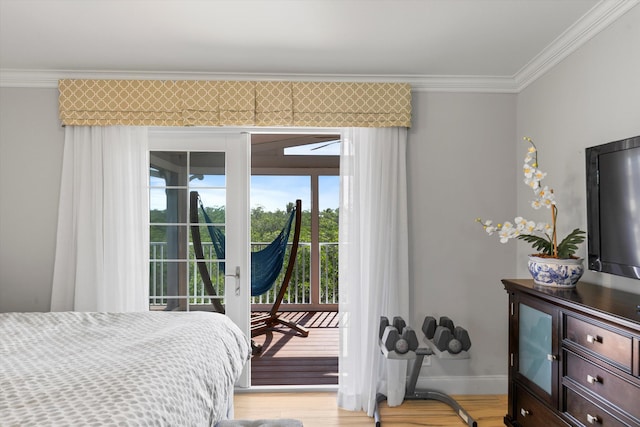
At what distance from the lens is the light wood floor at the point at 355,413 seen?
2.59m

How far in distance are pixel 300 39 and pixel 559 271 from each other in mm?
1961

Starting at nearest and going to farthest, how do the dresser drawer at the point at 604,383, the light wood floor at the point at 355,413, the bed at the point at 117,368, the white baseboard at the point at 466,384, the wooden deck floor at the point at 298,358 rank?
the bed at the point at 117,368 < the dresser drawer at the point at 604,383 < the light wood floor at the point at 355,413 < the white baseboard at the point at 466,384 < the wooden deck floor at the point at 298,358

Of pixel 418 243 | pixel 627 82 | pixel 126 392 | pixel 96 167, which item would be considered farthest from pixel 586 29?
pixel 96 167

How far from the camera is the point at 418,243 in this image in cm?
296

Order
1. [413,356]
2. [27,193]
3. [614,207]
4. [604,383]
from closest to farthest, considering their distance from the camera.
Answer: [604,383], [614,207], [413,356], [27,193]

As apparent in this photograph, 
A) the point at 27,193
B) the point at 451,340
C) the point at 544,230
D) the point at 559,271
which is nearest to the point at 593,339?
the point at 559,271

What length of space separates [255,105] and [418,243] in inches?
64.7

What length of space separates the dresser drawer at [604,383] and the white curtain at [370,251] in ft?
4.12

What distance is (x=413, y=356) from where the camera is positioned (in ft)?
8.04

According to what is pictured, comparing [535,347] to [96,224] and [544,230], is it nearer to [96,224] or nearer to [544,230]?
[544,230]

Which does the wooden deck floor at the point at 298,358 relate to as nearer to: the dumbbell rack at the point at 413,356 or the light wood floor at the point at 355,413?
the light wood floor at the point at 355,413

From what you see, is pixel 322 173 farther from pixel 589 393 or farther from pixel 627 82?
pixel 589 393

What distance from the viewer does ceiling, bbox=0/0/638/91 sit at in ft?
6.45

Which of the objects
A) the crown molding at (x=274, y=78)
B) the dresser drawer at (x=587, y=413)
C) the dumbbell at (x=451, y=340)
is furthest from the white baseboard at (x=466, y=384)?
the crown molding at (x=274, y=78)
